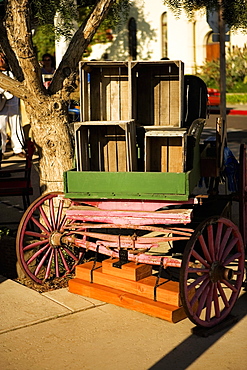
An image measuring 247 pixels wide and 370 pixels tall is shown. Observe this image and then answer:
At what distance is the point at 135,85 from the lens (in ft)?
19.1

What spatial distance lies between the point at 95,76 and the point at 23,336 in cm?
236

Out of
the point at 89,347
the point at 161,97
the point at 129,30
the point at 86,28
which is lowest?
the point at 89,347

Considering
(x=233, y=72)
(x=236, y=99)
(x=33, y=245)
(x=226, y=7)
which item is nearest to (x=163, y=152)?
(x=33, y=245)

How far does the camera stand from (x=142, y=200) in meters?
5.39

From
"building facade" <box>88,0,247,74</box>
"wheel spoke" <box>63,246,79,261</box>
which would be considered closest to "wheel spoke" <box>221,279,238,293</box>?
"wheel spoke" <box>63,246,79,261</box>

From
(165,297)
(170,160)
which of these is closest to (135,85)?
(170,160)

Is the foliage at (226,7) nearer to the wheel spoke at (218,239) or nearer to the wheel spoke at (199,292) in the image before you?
the wheel spoke at (218,239)

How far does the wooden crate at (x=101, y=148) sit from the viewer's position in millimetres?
5656

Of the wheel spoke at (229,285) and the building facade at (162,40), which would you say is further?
the building facade at (162,40)

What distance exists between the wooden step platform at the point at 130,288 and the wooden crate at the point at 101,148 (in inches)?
34.2

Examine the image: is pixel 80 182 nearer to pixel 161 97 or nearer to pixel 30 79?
pixel 161 97

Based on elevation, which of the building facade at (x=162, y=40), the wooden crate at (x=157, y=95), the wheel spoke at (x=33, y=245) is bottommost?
the wheel spoke at (x=33, y=245)

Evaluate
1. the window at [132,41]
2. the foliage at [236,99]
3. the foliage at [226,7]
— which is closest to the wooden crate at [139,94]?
the foliage at [226,7]

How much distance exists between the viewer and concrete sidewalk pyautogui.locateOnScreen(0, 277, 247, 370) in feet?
15.3
